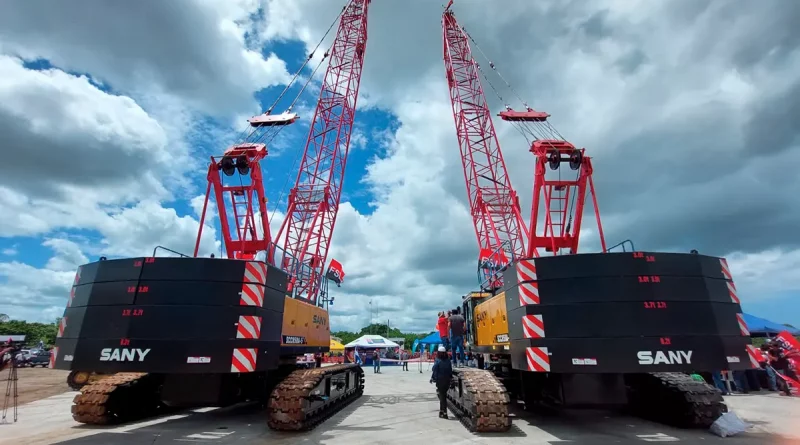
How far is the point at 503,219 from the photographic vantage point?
34.8m

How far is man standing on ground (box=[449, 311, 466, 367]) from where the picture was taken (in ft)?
44.3

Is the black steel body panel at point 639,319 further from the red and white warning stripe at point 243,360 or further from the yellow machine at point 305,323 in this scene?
the yellow machine at point 305,323

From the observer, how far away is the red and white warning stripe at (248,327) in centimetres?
799

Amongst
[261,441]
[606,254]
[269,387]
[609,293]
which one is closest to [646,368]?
[609,293]

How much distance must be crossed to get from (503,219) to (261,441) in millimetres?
29369

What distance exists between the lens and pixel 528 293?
7.77 m

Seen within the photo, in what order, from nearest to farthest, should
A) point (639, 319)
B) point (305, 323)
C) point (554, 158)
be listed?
point (639, 319) → point (305, 323) → point (554, 158)

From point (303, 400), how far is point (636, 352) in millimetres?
6222

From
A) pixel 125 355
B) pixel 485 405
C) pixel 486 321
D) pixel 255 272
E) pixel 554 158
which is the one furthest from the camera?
pixel 554 158

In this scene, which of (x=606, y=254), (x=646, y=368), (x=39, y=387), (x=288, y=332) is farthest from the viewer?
(x=39, y=387)

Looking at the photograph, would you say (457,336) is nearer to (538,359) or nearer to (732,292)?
(538,359)

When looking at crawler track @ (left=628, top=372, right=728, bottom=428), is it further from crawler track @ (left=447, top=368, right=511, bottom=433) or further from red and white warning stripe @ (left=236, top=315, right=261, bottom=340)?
red and white warning stripe @ (left=236, top=315, right=261, bottom=340)

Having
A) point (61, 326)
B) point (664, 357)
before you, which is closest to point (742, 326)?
point (664, 357)

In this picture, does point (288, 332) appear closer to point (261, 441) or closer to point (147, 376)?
point (261, 441)
